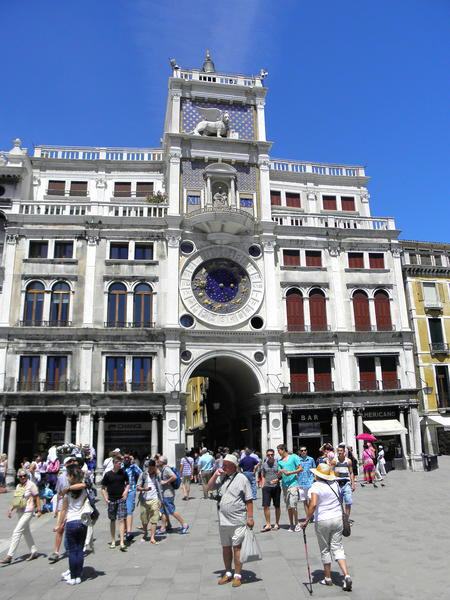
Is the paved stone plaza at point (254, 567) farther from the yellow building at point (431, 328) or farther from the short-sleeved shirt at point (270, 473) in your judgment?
the yellow building at point (431, 328)

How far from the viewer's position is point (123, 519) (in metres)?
12.6

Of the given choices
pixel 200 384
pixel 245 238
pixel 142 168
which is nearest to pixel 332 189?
pixel 245 238

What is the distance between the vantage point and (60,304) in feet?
110

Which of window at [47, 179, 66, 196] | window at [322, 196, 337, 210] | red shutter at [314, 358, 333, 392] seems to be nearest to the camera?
red shutter at [314, 358, 333, 392]

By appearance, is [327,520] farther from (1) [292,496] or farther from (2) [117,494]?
(2) [117,494]

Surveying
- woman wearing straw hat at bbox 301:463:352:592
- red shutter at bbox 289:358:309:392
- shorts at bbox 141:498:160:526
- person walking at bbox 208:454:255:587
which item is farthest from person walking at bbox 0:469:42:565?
red shutter at bbox 289:358:309:392

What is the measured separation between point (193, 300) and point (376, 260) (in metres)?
13.8

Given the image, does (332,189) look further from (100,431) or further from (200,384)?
(200,384)

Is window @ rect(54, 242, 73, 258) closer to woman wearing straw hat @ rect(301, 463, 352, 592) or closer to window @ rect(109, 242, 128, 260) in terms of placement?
window @ rect(109, 242, 128, 260)

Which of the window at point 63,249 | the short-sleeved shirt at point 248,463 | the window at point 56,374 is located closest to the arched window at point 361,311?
the window at point 56,374

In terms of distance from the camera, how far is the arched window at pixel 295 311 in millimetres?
35750

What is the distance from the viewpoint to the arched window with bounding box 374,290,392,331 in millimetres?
36781

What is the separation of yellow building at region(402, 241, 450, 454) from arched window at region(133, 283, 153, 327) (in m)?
20.6

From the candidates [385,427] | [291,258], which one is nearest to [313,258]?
[291,258]
